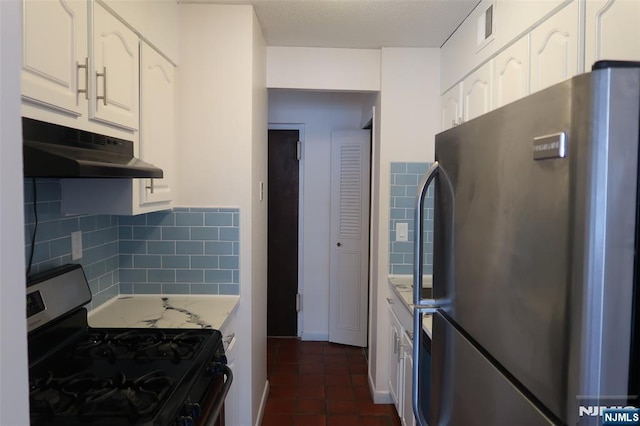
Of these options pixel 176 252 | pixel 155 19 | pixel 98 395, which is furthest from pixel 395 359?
pixel 155 19

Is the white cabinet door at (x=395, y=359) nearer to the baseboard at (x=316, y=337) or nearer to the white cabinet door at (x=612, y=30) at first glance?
the baseboard at (x=316, y=337)

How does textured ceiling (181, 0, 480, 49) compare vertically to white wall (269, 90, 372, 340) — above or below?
above

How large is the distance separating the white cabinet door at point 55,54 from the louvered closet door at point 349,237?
8.67ft

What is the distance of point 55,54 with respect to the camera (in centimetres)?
113

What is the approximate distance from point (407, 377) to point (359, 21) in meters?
1.95

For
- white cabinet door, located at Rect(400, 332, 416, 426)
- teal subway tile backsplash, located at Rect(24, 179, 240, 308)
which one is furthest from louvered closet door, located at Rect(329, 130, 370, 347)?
teal subway tile backsplash, located at Rect(24, 179, 240, 308)

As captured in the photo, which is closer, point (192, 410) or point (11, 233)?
point (11, 233)

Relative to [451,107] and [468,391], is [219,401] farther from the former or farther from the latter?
[451,107]

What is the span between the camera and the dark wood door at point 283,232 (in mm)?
3914

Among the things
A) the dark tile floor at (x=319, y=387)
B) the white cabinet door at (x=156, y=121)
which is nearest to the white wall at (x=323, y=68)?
the white cabinet door at (x=156, y=121)

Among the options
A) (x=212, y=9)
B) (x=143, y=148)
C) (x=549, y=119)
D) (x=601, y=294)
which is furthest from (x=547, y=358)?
(x=212, y=9)

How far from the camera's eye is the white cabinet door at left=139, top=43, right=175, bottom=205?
5.61ft

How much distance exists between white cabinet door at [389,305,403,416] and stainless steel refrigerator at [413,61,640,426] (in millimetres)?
1397

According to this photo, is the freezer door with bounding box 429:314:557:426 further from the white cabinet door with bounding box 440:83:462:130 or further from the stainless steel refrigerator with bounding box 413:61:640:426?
the white cabinet door with bounding box 440:83:462:130
